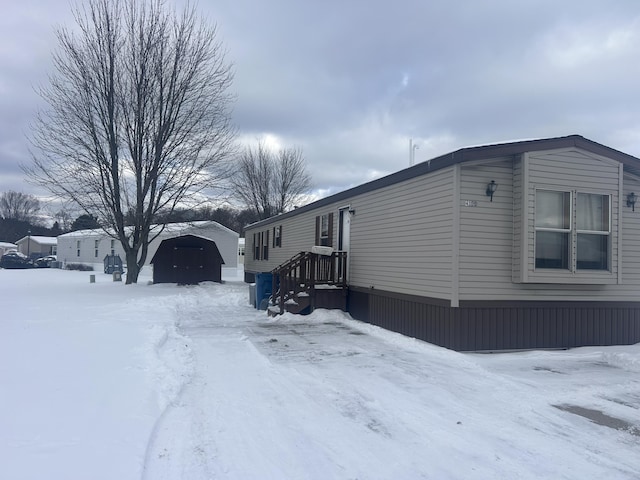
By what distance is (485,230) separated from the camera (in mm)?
8055

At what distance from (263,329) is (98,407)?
5.78 meters

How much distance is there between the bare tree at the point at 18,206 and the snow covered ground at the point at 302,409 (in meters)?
88.2

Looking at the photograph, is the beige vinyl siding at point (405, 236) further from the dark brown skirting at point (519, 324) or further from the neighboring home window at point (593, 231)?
the neighboring home window at point (593, 231)

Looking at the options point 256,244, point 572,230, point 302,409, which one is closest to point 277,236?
point 256,244

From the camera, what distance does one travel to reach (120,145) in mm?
20484

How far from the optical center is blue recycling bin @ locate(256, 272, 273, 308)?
13758 millimetres

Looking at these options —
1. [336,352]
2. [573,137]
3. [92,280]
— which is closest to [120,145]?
[92,280]

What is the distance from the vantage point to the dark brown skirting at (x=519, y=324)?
314 inches

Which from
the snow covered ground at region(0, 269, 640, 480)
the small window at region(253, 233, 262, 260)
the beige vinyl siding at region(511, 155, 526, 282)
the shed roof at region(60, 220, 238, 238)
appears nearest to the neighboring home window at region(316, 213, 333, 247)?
the snow covered ground at region(0, 269, 640, 480)

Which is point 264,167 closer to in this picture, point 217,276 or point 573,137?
point 217,276

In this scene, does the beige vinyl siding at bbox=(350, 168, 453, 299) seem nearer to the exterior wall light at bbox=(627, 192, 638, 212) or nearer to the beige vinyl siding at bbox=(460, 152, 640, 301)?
the beige vinyl siding at bbox=(460, 152, 640, 301)

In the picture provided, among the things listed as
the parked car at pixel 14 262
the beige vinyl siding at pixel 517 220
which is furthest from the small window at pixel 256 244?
the parked car at pixel 14 262

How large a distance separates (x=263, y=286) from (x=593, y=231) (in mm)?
8600

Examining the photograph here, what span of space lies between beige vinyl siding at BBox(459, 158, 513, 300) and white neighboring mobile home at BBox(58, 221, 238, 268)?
23999 mm
